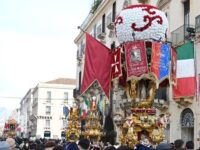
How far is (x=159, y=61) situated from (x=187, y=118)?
1048 cm

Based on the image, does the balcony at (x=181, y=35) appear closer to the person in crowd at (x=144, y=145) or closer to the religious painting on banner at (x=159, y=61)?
the religious painting on banner at (x=159, y=61)

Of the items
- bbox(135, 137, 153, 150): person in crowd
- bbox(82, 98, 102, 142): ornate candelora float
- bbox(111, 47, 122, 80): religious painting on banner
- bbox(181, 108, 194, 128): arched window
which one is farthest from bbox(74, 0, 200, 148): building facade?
bbox(135, 137, 153, 150): person in crowd

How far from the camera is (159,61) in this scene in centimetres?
959

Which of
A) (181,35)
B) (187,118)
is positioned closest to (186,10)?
(181,35)

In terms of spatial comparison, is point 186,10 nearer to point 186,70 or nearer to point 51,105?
point 186,70

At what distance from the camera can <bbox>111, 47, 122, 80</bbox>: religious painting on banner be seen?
32.4 ft

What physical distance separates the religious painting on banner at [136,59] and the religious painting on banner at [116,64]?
26 cm

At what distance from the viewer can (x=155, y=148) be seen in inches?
333

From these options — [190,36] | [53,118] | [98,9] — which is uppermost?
[98,9]

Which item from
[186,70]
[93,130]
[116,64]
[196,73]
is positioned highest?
[196,73]

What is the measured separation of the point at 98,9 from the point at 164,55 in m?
25.4

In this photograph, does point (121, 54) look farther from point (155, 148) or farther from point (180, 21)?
point (180, 21)

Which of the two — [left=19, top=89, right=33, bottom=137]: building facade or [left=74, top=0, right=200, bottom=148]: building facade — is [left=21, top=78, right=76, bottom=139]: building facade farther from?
[left=74, top=0, right=200, bottom=148]: building facade

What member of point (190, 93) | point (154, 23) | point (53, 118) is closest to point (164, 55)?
point (154, 23)
